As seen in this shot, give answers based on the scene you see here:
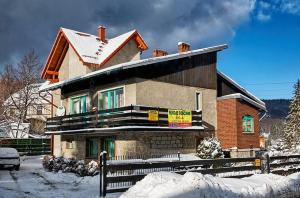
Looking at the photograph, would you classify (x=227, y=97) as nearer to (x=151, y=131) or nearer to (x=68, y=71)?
(x=151, y=131)

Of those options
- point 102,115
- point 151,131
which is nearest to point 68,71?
point 102,115

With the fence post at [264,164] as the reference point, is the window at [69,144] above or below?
above

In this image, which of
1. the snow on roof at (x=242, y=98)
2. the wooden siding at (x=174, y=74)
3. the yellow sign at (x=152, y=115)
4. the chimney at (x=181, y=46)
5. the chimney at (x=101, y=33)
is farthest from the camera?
the chimney at (x=101, y=33)

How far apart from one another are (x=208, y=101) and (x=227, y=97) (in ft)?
4.54

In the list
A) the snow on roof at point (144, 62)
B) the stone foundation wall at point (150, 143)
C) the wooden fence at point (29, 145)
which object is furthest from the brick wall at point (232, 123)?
the wooden fence at point (29, 145)

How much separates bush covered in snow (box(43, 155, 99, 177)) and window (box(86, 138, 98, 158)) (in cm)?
381

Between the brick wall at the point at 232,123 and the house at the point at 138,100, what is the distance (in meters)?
0.07

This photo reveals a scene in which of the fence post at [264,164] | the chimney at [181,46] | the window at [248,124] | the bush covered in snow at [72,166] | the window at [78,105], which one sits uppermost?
the chimney at [181,46]

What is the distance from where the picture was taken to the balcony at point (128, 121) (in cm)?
2266

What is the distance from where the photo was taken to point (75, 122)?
1068 inches

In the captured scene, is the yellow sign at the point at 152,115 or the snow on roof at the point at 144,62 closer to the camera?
the snow on roof at the point at 144,62

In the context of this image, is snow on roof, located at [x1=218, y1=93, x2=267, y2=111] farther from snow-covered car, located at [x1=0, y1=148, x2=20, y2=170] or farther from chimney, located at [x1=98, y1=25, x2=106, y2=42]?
snow-covered car, located at [x1=0, y1=148, x2=20, y2=170]

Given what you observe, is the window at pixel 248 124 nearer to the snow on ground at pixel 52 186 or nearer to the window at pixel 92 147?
the window at pixel 92 147

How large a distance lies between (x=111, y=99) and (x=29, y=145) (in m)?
21.0
